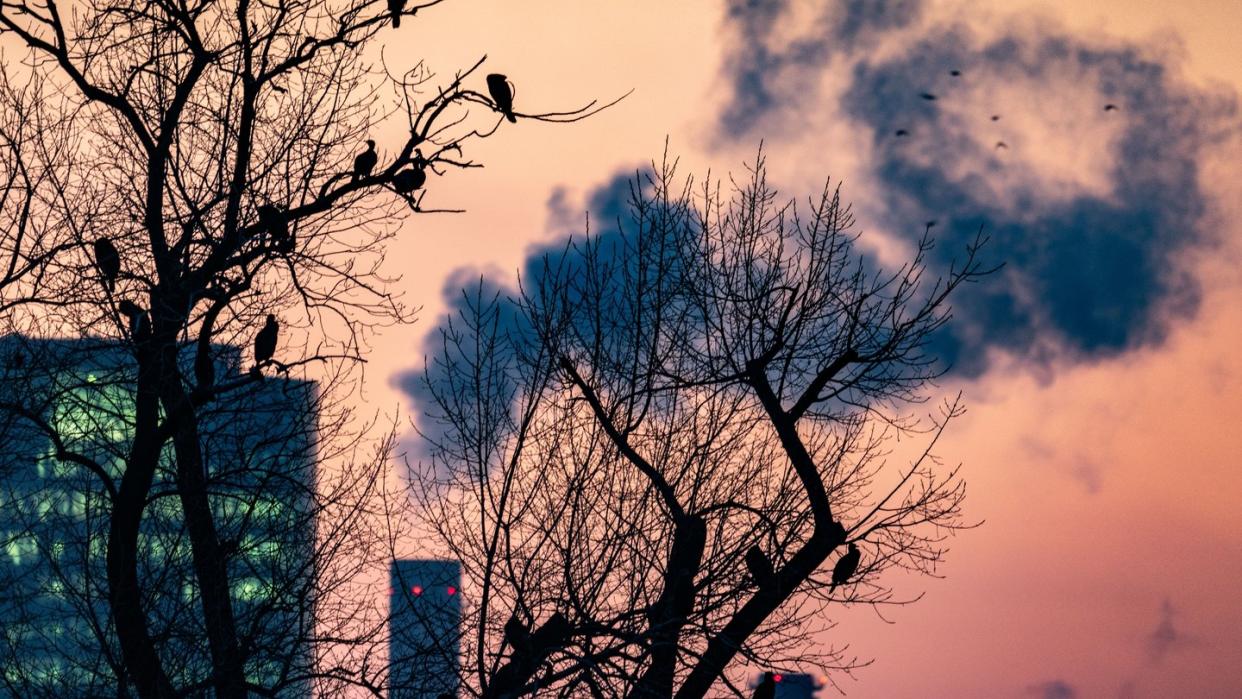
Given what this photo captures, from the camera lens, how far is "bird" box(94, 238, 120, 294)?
974cm

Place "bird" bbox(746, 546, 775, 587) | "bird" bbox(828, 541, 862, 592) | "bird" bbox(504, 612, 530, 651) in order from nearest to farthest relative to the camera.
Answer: "bird" bbox(504, 612, 530, 651) → "bird" bbox(746, 546, 775, 587) → "bird" bbox(828, 541, 862, 592)

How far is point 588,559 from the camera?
32.4ft

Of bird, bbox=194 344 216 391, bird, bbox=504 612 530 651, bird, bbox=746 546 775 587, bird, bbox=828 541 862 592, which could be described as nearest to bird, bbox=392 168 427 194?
bird, bbox=194 344 216 391

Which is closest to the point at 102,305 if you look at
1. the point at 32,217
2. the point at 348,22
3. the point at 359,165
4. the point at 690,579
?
the point at 32,217

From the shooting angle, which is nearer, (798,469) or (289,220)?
(289,220)

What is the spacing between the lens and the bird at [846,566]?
1097 cm

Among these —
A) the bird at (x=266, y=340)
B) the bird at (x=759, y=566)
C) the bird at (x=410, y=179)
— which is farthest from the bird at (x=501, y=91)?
the bird at (x=759, y=566)

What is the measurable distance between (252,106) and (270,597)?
4421 millimetres

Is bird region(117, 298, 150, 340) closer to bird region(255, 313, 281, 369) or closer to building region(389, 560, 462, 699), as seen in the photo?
bird region(255, 313, 281, 369)

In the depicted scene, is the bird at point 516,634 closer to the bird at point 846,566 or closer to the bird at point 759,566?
the bird at point 759,566

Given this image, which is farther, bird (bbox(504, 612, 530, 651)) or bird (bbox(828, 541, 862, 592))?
bird (bbox(828, 541, 862, 592))

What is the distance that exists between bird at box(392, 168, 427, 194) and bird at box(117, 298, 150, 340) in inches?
92.2

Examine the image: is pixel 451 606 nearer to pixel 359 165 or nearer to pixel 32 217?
pixel 359 165

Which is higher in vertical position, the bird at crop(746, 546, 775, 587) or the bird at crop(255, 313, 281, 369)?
the bird at crop(255, 313, 281, 369)
